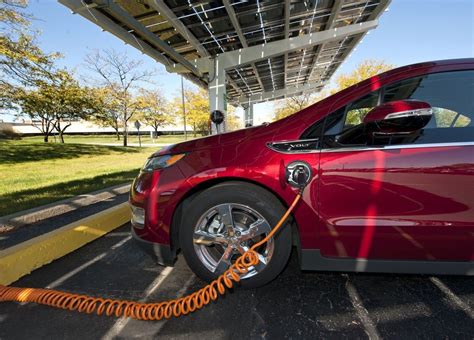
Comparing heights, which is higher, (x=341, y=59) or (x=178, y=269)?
(x=341, y=59)

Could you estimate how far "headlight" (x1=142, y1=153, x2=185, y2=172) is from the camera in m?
2.30

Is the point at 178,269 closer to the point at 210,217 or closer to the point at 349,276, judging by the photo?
the point at 210,217

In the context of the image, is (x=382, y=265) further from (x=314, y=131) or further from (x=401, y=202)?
(x=314, y=131)

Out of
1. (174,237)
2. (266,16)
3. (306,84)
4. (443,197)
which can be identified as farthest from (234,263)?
(306,84)

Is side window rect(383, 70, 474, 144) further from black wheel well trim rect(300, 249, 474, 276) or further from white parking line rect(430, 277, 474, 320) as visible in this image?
white parking line rect(430, 277, 474, 320)

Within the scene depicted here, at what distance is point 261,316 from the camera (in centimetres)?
193

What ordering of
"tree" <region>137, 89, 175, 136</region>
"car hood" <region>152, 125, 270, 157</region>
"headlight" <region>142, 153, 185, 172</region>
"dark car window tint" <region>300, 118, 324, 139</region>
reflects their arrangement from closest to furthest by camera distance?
"dark car window tint" <region>300, 118, 324, 139</region>
"car hood" <region>152, 125, 270, 157</region>
"headlight" <region>142, 153, 185, 172</region>
"tree" <region>137, 89, 175, 136</region>

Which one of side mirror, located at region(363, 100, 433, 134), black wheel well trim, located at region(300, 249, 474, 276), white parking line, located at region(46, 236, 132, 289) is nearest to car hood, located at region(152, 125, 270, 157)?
side mirror, located at region(363, 100, 433, 134)

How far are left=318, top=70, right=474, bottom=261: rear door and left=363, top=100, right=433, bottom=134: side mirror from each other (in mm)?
96

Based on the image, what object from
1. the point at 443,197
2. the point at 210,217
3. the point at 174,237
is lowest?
the point at 174,237

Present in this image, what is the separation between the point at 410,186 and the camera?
6.05ft

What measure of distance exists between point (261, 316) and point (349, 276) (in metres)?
0.93

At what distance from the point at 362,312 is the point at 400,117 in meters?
1.34

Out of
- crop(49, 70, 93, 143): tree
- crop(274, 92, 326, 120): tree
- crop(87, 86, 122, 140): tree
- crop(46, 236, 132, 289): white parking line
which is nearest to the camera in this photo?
crop(46, 236, 132, 289): white parking line
